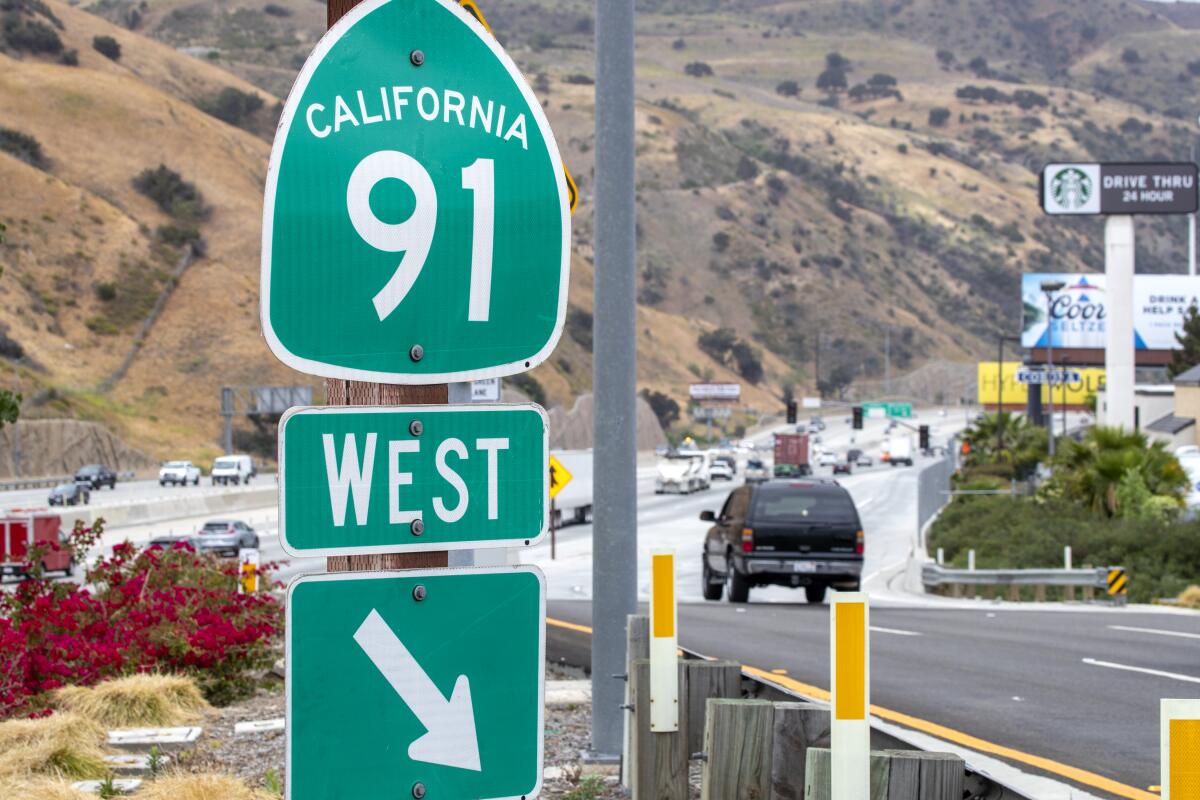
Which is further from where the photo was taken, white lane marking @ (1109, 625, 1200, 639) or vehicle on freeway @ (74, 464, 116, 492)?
vehicle on freeway @ (74, 464, 116, 492)

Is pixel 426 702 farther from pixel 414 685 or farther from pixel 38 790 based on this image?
pixel 38 790

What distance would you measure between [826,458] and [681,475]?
2963cm

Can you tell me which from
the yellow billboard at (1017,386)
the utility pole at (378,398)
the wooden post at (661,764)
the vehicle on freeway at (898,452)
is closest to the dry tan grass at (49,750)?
the wooden post at (661,764)

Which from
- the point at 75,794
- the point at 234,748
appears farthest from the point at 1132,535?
the point at 75,794

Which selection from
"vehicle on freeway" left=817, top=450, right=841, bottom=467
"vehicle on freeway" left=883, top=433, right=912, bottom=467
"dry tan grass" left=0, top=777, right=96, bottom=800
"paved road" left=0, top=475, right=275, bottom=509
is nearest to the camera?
"dry tan grass" left=0, top=777, right=96, bottom=800

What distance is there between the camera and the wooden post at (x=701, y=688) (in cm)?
682

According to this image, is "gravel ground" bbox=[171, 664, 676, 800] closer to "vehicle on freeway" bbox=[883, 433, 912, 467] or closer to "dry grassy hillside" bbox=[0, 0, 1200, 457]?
"dry grassy hillside" bbox=[0, 0, 1200, 457]

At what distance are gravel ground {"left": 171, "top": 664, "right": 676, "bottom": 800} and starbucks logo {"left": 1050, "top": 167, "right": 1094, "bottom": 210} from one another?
5663 cm

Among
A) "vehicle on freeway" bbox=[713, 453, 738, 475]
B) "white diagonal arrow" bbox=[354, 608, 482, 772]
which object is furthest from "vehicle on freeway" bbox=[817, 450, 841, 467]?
"white diagonal arrow" bbox=[354, 608, 482, 772]

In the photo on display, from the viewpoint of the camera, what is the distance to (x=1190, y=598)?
24.6 metres

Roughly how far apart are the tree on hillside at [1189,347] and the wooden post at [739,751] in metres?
77.7

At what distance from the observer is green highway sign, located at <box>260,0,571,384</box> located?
10.8 ft

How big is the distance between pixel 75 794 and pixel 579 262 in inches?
4794

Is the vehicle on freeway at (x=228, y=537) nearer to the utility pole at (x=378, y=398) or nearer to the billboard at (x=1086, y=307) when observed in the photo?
the utility pole at (x=378, y=398)
